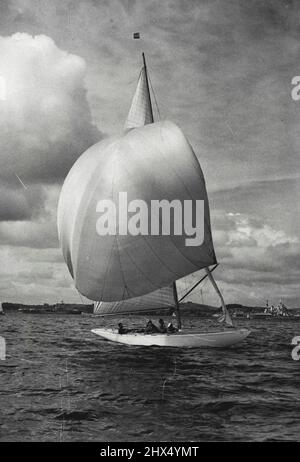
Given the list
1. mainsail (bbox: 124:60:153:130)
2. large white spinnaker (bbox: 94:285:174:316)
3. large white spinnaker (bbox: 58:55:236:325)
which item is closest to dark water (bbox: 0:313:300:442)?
large white spinnaker (bbox: 58:55:236:325)

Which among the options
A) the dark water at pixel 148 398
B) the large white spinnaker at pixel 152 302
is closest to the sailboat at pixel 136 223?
the large white spinnaker at pixel 152 302

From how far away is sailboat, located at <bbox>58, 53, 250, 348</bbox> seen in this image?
2356cm

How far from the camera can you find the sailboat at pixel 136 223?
23.6m

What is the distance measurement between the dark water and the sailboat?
3529 mm

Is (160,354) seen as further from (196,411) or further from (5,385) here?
(196,411)

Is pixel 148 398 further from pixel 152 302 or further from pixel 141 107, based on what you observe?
pixel 141 107

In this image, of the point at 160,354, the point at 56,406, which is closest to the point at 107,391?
the point at 56,406

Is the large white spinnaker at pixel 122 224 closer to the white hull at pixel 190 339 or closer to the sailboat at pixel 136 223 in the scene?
the sailboat at pixel 136 223

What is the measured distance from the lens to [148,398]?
45.0 ft

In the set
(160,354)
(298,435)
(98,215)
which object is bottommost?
(298,435)

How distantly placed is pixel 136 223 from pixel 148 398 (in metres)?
10.7

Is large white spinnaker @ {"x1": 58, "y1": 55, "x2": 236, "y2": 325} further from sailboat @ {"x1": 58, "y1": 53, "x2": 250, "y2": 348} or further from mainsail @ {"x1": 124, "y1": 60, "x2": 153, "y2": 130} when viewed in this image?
mainsail @ {"x1": 124, "y1": 60, "x2": 153, "y2": 130}

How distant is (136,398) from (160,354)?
32.1 feet

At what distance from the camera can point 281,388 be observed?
16.0 metres
